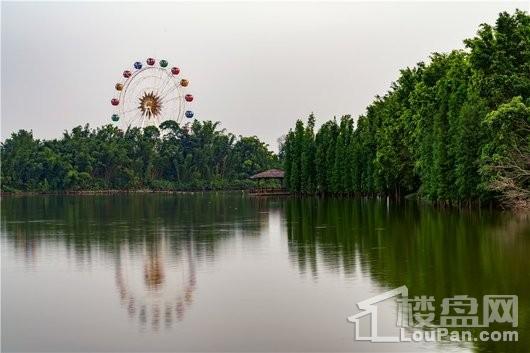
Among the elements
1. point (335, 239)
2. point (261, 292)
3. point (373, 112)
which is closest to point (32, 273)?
point (261, 292)

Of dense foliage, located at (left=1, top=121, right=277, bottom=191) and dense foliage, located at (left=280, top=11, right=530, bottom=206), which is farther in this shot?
dense foliage, located at (left=1, top=121, right=277, bottom=191)

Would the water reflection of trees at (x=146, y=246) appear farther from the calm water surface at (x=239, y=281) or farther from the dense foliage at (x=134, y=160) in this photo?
the dense foliage at (x=134, y=160)

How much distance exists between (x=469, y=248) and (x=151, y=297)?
12.0m

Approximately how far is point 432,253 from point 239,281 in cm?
738

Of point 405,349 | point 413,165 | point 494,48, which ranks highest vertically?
point 494,48

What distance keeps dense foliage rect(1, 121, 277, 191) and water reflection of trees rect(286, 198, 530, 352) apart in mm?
89413

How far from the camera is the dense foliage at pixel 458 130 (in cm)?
3766

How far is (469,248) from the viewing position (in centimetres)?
2662

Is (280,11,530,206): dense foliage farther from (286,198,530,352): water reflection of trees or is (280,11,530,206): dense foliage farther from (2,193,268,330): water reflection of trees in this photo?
(2,193,268,330): water reflection of trees

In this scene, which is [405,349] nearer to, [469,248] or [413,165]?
[469,248]

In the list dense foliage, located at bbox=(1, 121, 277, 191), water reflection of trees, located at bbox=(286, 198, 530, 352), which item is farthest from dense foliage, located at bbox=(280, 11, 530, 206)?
dense foliage, located at bbox=(1, 121, 277, 191)

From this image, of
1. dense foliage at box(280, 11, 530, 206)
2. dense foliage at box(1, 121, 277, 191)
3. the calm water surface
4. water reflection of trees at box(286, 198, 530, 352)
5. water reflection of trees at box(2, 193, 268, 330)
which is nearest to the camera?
the calm water surface

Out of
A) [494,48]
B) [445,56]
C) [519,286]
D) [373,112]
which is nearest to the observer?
[519,286]

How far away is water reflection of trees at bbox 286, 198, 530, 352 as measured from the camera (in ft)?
62.0
